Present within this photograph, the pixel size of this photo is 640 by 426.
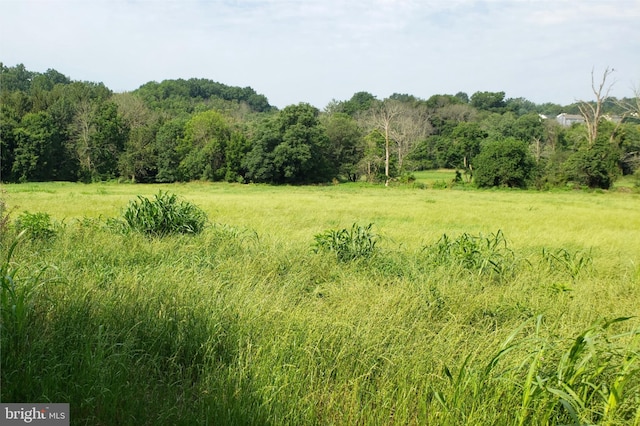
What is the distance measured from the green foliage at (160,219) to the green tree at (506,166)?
3577cm

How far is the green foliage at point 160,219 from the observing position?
823cm

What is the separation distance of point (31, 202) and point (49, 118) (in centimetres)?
2938

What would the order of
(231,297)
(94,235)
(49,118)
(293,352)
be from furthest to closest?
1. (49,118)
2. (94,235)
3. (231,297)
4. (293,352)

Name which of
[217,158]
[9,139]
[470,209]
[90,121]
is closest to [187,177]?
[217,158]

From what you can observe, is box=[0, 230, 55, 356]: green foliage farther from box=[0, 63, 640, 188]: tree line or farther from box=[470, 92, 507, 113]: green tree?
box=[470, 92, 507, 113]: green tree

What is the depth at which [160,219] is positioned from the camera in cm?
835

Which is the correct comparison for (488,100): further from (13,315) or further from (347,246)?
(13,315)

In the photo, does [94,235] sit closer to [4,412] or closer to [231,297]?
[231,297]

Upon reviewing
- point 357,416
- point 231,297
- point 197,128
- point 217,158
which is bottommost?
point 357,416

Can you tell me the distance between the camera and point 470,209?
794 inches

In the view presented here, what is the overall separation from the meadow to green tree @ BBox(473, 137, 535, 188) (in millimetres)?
34726

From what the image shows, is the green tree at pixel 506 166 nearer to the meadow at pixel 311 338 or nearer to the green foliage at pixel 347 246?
the meadow at pixel 311 338

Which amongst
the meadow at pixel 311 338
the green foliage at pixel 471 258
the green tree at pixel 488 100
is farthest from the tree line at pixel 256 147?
the green tree at pixel 488 100

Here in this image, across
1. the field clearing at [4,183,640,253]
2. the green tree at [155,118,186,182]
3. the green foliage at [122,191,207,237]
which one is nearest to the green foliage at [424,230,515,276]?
the field clearing at [4,183,640,253]
